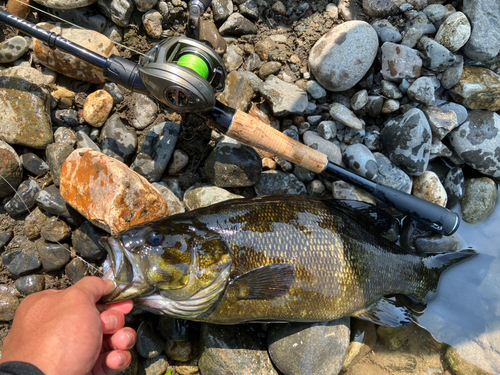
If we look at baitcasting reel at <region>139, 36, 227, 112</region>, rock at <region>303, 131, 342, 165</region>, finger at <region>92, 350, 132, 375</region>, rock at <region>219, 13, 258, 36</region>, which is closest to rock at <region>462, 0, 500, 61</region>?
rock at <region>303, 131, 342, 165</region>

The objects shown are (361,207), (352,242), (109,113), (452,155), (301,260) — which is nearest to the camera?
(301,260)

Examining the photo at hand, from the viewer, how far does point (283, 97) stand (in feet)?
12.0

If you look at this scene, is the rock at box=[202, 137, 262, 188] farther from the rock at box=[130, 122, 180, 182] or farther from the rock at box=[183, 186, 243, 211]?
the rock at box=[130, 122, 180, 182]

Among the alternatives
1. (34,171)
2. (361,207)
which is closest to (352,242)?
(361,207)

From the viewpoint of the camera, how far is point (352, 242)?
3043 millimetres

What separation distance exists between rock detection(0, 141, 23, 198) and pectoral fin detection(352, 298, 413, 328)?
377cm

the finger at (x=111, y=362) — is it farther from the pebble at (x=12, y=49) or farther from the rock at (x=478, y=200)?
the rock at (x=478, y=200)

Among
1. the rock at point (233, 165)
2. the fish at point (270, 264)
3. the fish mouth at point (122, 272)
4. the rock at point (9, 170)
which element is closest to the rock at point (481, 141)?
the fish at point (270, 264)

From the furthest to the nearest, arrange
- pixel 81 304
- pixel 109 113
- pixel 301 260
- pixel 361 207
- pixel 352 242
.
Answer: pixel 109 113, pixel 361 207, pixel 352 242, pixel 301 260, pixel 81 304

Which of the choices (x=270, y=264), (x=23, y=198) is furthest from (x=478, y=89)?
(x=23, y=198)

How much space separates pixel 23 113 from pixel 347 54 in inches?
136

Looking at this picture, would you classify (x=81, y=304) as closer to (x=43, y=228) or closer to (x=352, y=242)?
(x=43, y=228)

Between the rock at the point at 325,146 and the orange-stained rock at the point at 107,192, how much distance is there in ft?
5.74

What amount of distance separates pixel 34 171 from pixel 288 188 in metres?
2.71
